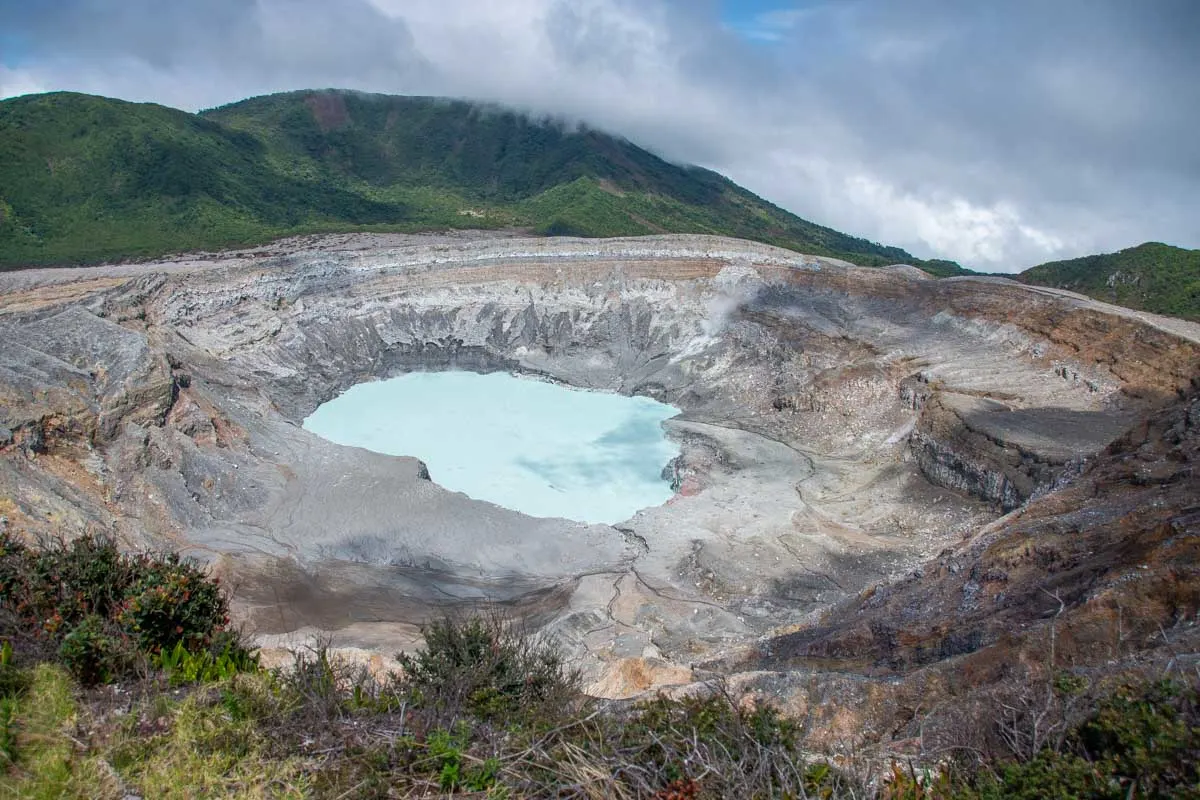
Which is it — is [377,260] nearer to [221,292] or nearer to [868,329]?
[221,292]

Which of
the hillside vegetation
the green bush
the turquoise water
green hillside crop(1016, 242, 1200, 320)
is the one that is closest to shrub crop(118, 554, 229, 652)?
the green bush

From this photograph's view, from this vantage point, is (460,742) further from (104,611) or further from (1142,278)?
(1142,278)

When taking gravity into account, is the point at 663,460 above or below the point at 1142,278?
below

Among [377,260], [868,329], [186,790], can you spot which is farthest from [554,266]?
[186,790]

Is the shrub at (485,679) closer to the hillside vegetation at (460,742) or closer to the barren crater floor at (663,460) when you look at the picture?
the hillside vegetation at (460,742)

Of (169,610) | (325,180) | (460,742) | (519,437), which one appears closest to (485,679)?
(460,742)

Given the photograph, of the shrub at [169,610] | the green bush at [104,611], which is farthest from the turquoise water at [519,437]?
the green bush at [104,611]

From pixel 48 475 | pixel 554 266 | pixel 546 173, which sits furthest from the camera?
pixel 546 173
